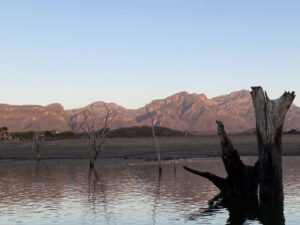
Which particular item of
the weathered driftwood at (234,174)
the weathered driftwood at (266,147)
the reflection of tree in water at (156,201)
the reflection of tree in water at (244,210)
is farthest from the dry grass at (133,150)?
the weathered driftwood at (266,147)

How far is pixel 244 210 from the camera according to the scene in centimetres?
2588

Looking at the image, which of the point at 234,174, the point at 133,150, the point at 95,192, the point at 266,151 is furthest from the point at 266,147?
the point at 133,150

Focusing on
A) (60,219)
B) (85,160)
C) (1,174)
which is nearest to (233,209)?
(60,219)

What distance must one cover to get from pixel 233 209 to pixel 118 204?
5690 mm

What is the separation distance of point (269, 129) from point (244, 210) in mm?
4152

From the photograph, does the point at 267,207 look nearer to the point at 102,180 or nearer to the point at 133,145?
the point at 102,180

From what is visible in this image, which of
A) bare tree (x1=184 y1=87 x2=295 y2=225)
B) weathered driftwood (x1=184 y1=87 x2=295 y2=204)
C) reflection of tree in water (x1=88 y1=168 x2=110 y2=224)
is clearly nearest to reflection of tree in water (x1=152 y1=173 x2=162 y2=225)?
reflection of tree in water (x1=88 y1=168 x2=110 y2=224)

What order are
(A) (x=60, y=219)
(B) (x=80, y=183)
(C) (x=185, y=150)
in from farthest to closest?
(C) (x=185, y=150), (B) (x=80, y=183), (A) (x=60, y=219)

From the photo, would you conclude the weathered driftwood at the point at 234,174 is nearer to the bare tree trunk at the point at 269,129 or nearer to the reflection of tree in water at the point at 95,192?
the bare tree trunk at the point at 269,129

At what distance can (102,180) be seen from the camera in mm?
41031

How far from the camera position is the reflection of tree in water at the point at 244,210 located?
922 inches

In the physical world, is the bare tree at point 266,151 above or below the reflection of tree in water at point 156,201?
above

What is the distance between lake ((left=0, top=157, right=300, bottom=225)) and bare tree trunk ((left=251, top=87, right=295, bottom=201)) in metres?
1.66

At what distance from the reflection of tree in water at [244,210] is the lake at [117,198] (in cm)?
14
